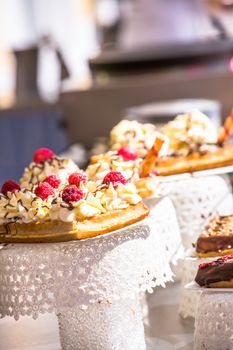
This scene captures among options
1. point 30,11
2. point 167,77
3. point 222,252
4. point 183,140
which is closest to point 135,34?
point 167,77

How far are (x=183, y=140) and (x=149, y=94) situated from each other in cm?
327

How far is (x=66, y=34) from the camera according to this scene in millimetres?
14406

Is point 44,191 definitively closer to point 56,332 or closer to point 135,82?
point 56,332

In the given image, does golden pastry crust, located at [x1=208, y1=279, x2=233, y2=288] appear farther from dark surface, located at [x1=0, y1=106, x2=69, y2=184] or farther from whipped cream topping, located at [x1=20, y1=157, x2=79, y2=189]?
dark surface, located at [x1=0, y1=106, x2=69, y2=184]

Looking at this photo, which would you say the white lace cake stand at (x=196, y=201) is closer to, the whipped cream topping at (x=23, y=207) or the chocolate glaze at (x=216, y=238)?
the chocolate glaze at (x=216, y=238)

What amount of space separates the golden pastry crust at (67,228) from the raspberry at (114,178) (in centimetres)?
10

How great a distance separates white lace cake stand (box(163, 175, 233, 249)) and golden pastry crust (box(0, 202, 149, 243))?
63 cm

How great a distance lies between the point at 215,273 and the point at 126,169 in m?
0.63

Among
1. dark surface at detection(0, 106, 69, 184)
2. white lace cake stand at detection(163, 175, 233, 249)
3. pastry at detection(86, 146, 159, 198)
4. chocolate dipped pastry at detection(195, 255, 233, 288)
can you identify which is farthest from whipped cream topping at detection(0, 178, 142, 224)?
dark surface at detection(0, 106, 69, 184)

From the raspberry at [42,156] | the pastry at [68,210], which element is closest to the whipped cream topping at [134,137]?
the raspberry at [42,156]

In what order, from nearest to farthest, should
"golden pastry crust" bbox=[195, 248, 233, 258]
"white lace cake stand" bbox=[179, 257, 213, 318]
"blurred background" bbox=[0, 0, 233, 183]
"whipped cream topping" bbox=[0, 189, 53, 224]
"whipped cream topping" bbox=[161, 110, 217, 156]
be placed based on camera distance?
1. "whipped cream topping" bbox=[0, 189, 53, 224]
2. "golden pastry crust" bbox=[195, 248, 233, 258]
3. "white lace cake stand" bbox=[179, 257, 213, 318]
4. "whipped cream topping" bbox=[161, 110, 217, 156]
5. "blurred background" bbox=[0, 0, 233, 183]

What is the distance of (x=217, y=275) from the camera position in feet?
7.41

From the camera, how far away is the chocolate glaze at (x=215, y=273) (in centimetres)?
224

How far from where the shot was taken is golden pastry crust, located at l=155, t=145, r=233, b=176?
3066mm
